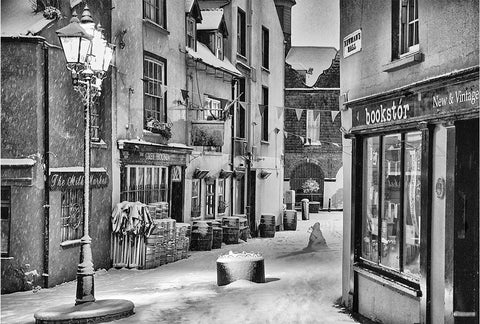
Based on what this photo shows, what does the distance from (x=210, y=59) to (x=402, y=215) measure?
A: 51.2 feet

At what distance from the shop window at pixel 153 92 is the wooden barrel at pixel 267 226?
28.8 ft

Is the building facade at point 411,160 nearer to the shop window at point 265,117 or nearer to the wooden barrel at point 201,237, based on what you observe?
the wooden barrel at point 201,237

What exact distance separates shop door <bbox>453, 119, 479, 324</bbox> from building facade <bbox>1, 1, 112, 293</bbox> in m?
9.37

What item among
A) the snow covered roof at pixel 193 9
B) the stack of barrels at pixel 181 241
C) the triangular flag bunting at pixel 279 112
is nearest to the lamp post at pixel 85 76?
the stack of barrels at pixel 181 241

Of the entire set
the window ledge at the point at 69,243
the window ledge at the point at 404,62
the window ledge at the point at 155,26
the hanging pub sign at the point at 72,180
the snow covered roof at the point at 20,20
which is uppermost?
the window ledge at the point at 155,26

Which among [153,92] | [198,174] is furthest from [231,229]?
[153,92]

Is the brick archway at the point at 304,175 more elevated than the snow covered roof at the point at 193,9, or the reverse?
the snow covered roof at the point at 193,9

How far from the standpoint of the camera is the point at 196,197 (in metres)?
23.4

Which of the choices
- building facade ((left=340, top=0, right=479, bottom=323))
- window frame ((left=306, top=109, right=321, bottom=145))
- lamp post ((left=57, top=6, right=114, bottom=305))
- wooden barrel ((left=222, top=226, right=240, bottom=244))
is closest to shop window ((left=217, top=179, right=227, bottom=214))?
wooden barrel ((left=222, top=226, right=240, bottom=244))

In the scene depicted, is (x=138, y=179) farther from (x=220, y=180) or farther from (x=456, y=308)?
(x=456, y=308)

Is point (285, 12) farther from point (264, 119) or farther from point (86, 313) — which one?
point (86, 313)

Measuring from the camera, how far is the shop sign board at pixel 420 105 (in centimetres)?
760

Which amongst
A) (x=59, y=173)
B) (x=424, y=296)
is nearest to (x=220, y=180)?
(x=59, y=173)

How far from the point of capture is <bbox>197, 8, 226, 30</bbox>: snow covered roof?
25.6 m
